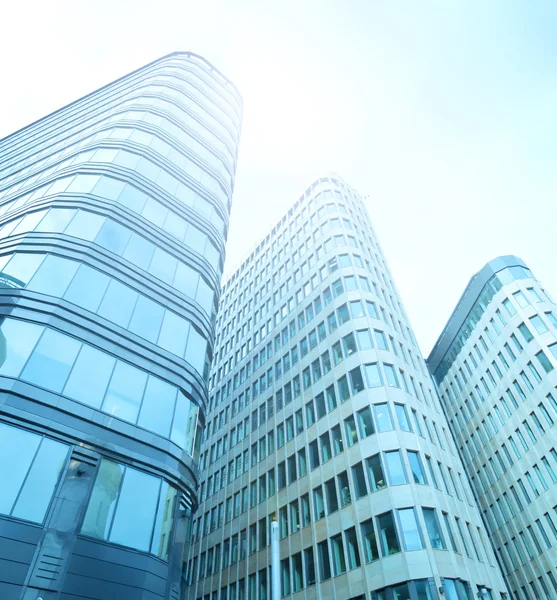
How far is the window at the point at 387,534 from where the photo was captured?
91.9ft

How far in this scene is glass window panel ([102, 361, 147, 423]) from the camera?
19891 mm

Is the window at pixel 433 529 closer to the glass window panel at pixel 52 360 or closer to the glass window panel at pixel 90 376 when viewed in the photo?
the glass window panel at pixel 90 376

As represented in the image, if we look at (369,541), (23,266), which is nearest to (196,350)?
(23,266)

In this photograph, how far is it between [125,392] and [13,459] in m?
5.60

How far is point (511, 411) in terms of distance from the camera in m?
54.8

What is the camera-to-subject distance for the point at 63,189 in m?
28.2

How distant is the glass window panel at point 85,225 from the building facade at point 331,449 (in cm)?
2301

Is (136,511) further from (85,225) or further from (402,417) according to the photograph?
(402,417)

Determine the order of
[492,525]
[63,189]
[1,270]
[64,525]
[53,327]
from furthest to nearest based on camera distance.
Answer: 1. [492,525]
2. [63,189]
3. [1,270]
4. [53,327]
5. [64,525]

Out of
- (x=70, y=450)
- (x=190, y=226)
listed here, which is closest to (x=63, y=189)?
(x=190, y=226)

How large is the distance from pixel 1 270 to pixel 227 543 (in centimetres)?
3462

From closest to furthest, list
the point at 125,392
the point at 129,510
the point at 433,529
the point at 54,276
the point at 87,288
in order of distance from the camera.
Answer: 1. the point at 129,510
2. the point at 125,392
3. the point at 54,276
4. the point at 87,288
5. the point at 433,529

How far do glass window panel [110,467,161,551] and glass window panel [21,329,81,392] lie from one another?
→ 4675 millimetres

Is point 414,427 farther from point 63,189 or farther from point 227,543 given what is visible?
point 63,189
